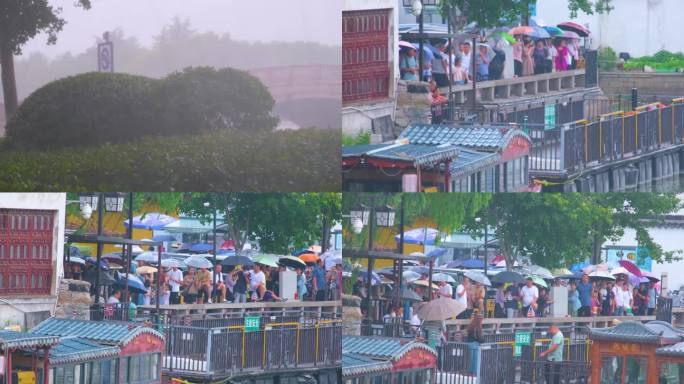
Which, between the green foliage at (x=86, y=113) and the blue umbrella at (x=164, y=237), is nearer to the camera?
the green foliage at (x=86, y=113)

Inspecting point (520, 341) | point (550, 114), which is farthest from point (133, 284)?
point (550, 114)

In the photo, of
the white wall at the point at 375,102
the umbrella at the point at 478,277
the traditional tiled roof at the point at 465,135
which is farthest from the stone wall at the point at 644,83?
the umbrella at the point at 478,277

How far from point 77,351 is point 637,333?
3798 millimetres

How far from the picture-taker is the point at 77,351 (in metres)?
14.5

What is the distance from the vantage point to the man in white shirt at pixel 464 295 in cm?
1611

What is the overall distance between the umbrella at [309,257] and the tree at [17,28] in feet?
8.13

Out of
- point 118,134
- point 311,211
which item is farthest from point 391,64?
point 118,134

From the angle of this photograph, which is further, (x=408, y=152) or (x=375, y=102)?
(x=375, y=102)

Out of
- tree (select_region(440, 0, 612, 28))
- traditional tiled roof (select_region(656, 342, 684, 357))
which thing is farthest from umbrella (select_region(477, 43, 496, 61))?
traditional tiled roof (select_region(656, 342, 684, 357))

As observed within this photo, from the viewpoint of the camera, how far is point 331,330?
53.0 ft

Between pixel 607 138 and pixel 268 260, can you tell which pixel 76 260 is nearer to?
pixel 268 260

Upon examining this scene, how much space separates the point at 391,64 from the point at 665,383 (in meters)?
3.13

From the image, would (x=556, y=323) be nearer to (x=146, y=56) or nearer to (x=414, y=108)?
(x=414, y=108)

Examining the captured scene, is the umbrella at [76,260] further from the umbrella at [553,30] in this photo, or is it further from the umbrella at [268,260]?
the umbrella at [553,30]
